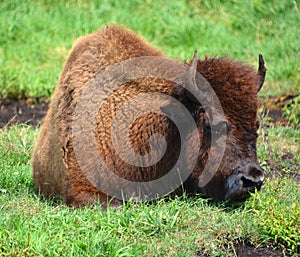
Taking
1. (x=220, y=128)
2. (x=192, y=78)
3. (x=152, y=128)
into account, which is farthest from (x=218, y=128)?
(x=152, y=128)

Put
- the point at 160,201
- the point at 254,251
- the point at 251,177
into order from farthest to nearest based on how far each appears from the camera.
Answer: the point at 160,201
the point at 251,177
the point at 254,251

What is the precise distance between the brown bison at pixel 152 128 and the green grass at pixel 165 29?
4221mm

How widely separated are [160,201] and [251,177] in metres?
0.70

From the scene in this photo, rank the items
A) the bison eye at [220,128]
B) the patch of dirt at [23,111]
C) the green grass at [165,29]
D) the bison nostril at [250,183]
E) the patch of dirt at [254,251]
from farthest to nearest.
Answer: the green grass at [165,29] < the patch of dirt at [23,111] < the bison eye at [220,128] < the bison nostril at [250,183] < the patch of dirt at [254,251]

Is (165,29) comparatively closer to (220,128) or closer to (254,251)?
(220,128)

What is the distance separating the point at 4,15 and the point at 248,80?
24.3 feet

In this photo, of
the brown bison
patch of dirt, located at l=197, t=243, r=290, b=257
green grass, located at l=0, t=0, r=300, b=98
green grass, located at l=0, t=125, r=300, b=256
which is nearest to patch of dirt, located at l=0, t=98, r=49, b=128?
green grass, located at l=0, t=0, r=300, b=98

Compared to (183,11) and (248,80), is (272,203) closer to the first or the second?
(248,80)

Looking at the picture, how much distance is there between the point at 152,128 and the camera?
5.43 metres

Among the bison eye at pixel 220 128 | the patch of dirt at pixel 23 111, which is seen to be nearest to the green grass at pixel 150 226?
the bison eye at pixel 220 128

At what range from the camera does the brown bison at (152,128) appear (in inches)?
207

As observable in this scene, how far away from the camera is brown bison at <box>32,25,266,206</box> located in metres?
5.25

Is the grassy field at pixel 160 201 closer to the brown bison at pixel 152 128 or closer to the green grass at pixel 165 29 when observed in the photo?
the green grass at pixel 165 29

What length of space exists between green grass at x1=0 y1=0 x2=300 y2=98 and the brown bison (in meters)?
4.22
